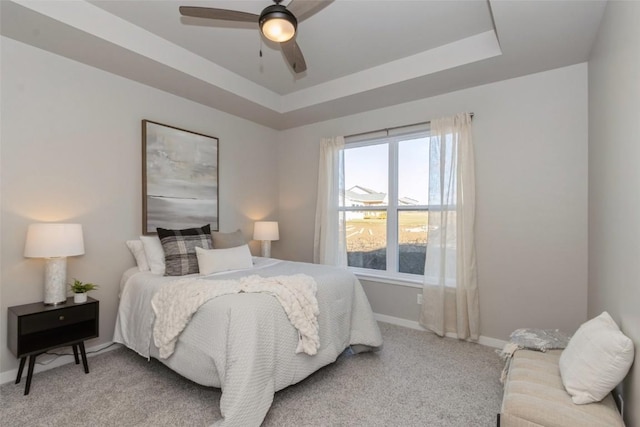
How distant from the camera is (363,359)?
2730mm

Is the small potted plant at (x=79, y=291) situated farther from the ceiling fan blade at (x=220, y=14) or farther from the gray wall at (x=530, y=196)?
the gray wall at (x=530, y=196)

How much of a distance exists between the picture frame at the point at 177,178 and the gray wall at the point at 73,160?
0.33 feet

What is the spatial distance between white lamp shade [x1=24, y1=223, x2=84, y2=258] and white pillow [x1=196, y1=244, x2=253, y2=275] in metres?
0.94

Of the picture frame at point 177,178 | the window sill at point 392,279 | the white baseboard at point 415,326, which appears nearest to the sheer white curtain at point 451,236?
the white baseboard at point 415,326

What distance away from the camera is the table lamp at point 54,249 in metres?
2.25

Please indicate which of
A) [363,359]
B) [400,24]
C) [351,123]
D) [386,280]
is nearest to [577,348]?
[363,359]

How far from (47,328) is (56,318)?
0.08m

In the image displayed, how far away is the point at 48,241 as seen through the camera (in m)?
2.26

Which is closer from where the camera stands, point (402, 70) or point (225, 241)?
point (402, 70)

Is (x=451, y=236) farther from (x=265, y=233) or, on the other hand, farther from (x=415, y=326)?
(x=265, y=233)

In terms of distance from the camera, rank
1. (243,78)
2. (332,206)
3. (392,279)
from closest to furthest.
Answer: (243,78) → (392,279) → (332,206)

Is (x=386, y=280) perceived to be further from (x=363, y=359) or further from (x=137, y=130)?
(x=137, y=130)

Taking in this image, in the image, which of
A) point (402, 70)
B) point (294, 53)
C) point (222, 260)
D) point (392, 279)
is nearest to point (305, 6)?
point (294, 53)

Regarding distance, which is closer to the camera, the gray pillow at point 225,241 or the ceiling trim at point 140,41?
the ceiling trim at point 140,41
